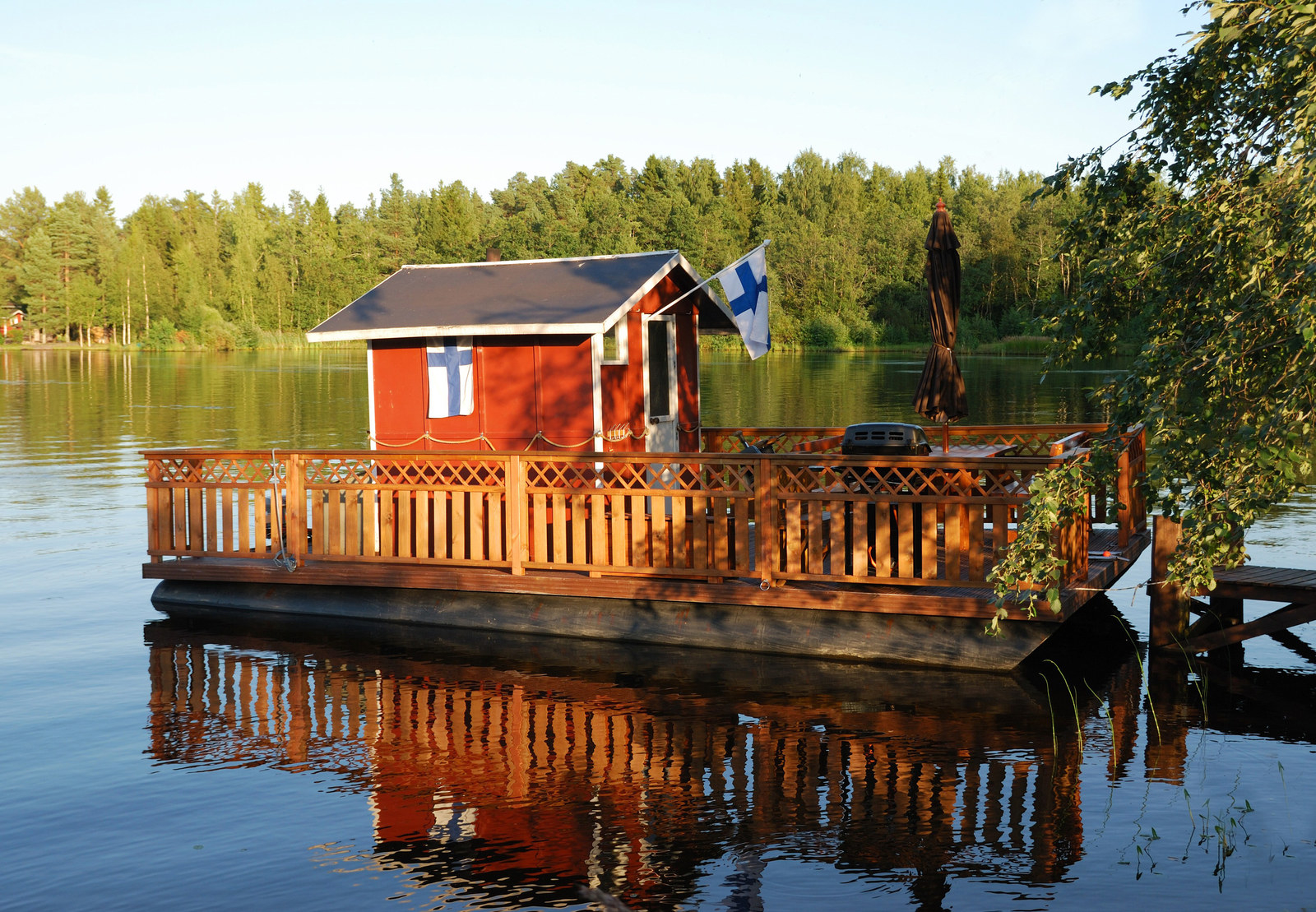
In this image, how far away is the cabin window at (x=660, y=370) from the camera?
13758 millimetres

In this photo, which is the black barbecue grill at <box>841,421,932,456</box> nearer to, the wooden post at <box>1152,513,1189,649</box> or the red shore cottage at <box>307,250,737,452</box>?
the wooden post at <box>1152,513,1189,649</box>

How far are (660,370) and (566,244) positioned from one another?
82696mm

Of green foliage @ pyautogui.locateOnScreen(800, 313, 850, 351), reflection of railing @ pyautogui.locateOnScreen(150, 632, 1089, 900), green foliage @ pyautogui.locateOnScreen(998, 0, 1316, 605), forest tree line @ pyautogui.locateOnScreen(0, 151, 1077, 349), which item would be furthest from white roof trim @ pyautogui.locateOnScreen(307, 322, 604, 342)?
green foliage @ pyautogui.locateOnScreen(800, 313, 850, 351)

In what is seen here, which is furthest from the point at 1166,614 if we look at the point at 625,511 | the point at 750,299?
the point at 750,299

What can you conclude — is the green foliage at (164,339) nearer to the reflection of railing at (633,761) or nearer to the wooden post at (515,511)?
the reflection of railing at (633,761)

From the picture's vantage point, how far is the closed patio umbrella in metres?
12.9

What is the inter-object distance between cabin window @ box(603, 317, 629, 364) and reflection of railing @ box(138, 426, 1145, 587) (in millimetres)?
1867

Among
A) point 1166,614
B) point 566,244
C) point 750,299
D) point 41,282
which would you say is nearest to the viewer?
point 1166,614

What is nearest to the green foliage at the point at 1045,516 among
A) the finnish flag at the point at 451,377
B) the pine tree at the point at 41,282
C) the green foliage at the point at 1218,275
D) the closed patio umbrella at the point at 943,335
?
the green foliage at the point at 1218,275

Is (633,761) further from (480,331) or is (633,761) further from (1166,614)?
(480,331)

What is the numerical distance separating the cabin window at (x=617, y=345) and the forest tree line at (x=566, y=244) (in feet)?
228

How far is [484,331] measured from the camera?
12344 millimetres

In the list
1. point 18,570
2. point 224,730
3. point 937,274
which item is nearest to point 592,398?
point 937,274

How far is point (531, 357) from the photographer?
42.0ft
